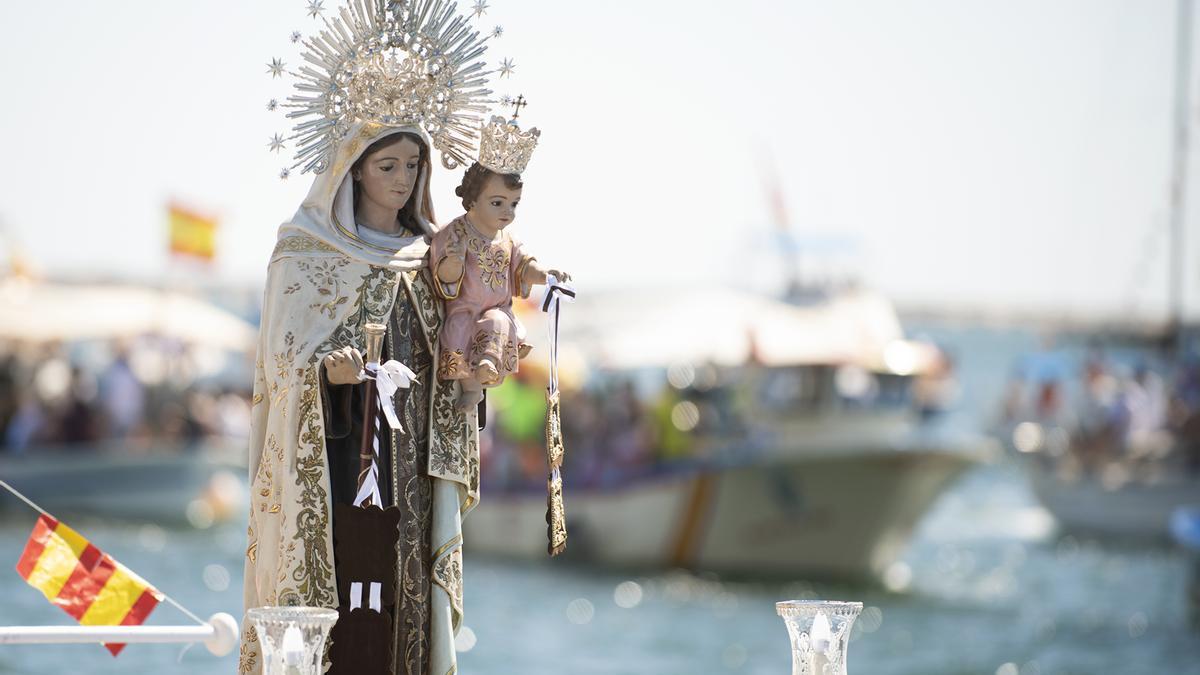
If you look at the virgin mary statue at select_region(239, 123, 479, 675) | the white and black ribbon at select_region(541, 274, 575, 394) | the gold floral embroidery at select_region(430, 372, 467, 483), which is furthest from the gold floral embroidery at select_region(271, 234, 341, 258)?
the white and black ribbon at select_region(541, 274, 575, 394)

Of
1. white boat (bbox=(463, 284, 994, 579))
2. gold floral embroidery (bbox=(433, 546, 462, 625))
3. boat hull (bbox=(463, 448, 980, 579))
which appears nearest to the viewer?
gold floral embroidery (bbox=(433, 546, 462, 625))

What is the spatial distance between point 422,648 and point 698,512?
60.2 ft

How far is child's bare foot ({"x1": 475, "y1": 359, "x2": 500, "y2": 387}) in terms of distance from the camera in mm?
5723

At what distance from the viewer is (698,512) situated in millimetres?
24062

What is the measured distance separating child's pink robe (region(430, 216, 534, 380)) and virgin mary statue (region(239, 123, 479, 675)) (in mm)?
79

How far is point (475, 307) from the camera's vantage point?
229 inches

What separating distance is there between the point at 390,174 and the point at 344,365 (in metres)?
0.62

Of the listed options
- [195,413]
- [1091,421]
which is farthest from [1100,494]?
[195,413]

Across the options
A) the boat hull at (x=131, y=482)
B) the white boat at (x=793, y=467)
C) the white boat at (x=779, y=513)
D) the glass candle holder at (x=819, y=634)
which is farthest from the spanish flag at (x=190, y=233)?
the glass candle holder at (x=819, y=634)

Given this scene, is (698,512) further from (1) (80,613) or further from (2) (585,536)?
(1) (80,613)

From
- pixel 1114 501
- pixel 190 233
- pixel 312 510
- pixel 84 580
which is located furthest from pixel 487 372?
pixel 1114 501

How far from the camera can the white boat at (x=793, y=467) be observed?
2333cm

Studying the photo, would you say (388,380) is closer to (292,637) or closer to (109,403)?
(292,637)

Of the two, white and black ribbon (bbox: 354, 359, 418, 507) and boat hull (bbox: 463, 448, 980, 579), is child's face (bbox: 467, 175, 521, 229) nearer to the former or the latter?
white and black ribbon (bbox: 354, 359, 418, 507)
